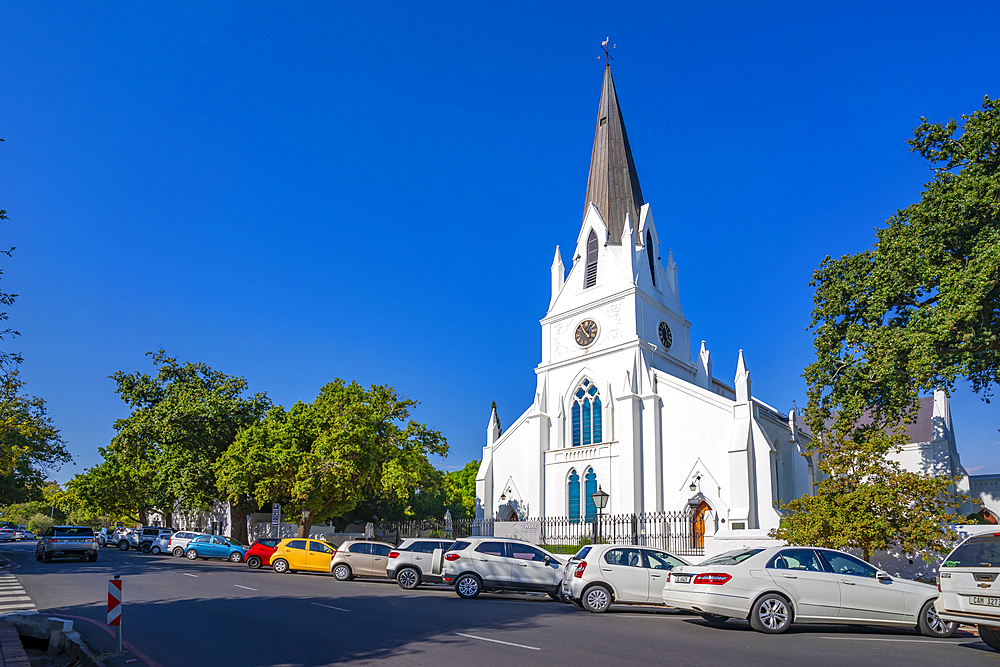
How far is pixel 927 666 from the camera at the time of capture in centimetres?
774

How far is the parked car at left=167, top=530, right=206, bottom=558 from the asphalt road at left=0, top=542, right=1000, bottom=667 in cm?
1872

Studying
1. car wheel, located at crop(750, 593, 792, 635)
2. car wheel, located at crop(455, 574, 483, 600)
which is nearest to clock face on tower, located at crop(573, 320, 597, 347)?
car wheel, located at crop(455, 574, 483, 600)

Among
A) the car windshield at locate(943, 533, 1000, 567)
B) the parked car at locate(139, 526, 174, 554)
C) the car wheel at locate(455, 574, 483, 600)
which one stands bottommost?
the parked car at locate(139, 526, 174, 554)

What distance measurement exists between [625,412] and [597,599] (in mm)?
20506

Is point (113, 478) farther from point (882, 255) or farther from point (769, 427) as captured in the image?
point (882, 255)

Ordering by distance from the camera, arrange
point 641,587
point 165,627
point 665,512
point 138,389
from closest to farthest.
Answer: point 165,627
point 641,587
point 665,512
point 138,389

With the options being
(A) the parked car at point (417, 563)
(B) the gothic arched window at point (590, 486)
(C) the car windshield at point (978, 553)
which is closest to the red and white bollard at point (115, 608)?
(A) the parked car at point (417, 563)

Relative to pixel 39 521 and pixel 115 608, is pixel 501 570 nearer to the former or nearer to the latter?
pixel 115 608

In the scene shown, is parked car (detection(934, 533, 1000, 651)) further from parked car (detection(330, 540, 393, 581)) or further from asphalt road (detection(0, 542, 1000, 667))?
parked car (detection(330, 540, 393, 581))

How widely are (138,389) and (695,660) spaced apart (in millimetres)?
41733

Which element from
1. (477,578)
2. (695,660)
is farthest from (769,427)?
(695,660)

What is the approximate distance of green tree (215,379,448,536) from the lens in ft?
96.6

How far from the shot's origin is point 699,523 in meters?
31.5

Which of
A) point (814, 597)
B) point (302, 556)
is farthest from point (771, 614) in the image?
point (302, 556)
